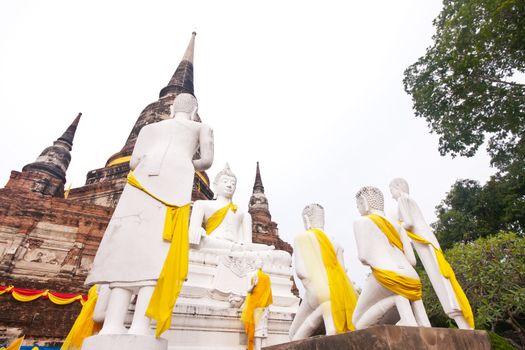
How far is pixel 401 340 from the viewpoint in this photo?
74.2 inches

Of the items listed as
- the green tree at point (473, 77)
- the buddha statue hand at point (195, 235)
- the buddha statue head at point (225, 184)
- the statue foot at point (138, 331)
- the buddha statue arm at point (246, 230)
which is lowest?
the statue foot at point (138, 331)

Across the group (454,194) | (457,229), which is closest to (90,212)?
(457,229)

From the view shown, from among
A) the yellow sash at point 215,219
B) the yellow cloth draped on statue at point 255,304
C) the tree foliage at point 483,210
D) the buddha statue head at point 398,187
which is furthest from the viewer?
the tree foliage at point 483,210

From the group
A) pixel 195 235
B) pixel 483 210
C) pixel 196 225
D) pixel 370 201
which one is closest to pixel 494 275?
pixel 483 210

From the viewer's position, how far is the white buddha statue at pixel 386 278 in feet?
8.80

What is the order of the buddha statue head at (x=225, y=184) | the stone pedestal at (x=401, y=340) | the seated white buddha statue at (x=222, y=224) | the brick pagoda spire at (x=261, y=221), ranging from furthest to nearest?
the brick pagoda spire at (x=261, y=221), the buddha statue head at (x=225, y=184), the seated white buddha statue at (x=222, y=224), the stone pedestal at (x=401, y=340)

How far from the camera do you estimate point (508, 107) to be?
399 inches

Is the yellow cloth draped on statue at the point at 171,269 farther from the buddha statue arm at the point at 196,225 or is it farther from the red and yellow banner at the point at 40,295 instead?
the red and yellow banner at the point at 40,295

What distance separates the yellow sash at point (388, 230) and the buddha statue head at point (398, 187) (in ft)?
2.33

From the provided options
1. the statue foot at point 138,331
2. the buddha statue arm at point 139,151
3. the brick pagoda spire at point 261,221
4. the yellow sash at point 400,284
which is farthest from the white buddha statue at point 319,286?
the brick pagoda spire at point 261,221

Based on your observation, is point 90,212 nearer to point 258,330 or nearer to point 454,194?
point 258,330

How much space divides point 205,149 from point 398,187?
7.03ft

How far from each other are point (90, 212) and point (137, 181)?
32.6ft

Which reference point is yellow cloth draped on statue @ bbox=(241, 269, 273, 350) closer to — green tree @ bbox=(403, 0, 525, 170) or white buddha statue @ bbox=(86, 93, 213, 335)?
white buddha statue @ bbox=(86, 93, 213, 335)
